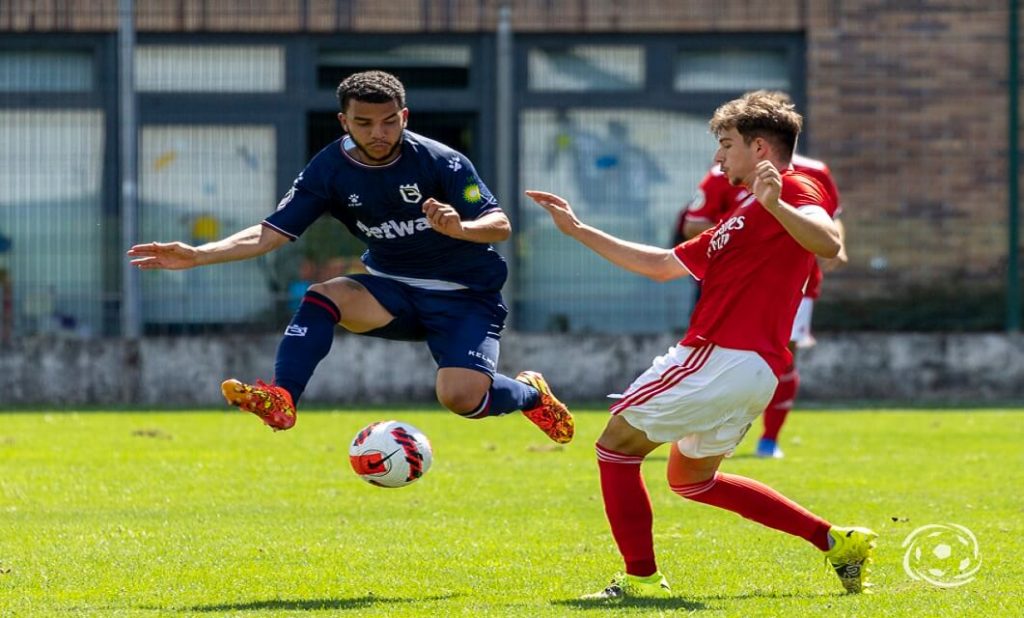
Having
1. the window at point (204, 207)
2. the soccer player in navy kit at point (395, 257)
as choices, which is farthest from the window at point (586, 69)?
the soccer player in navy kit at point (395, 257)

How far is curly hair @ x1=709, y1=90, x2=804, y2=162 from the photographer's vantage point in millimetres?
6535

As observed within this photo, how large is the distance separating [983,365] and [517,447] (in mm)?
6451

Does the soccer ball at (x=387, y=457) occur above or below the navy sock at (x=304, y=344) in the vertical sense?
below

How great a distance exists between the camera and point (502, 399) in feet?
27.7

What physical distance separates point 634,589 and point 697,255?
126 centimetres

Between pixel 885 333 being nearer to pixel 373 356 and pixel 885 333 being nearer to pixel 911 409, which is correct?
pixel 911 409

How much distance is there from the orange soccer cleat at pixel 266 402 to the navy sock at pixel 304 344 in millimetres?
157

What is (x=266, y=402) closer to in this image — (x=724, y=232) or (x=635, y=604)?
(x=635, y=604)

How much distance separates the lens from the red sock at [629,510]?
6684mm

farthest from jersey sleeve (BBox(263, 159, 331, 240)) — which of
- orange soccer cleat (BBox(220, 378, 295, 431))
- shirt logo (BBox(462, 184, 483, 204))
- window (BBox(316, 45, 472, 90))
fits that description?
window (BBox(316, 45, 472, 90))

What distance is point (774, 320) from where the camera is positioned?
6.62 m

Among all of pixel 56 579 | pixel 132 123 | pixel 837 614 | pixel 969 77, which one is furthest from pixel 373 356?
pixel 837 614

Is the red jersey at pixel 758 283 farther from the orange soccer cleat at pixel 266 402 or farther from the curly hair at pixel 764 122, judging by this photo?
the orange soccer cleat at pixel 266 402

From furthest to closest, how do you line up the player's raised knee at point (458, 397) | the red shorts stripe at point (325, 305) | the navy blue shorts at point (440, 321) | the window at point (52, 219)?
the window at point (52, 219), the navy blue shorts at point (440, 321), the player's raised knee at point (458, 397), the red shorts stripe at point (325, 305)
